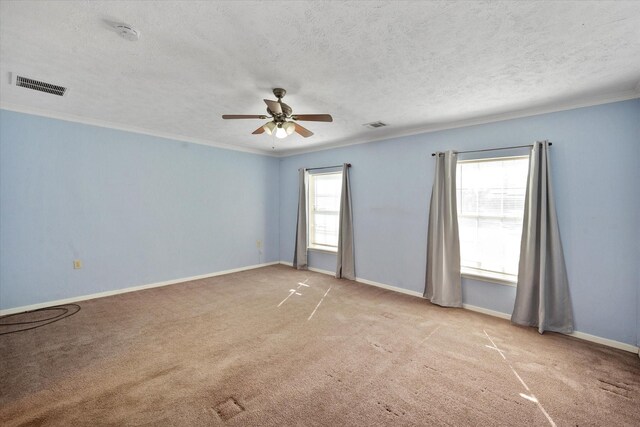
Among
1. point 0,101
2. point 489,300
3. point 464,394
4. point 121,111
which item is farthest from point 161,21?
point 489,300

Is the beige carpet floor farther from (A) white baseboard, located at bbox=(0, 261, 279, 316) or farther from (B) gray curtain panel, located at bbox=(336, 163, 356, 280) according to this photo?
(B) gray curtain panel, located at bbox=(336, 163, 356, 280)

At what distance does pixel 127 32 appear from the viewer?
6.06ft

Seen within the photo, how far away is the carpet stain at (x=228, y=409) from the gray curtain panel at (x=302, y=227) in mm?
3820

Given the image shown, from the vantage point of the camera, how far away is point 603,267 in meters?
2.85

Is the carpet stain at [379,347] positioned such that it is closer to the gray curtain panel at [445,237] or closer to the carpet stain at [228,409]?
the carpet stain at [228,409]

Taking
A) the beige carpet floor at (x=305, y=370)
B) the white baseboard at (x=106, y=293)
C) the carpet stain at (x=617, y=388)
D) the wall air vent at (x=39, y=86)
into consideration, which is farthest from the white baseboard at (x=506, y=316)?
the wall air vent at (x=39, y=86)

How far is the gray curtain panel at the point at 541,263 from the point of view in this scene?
3.01 metres

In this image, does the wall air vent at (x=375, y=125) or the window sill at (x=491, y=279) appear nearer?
the window sill at (x=491, y=279)

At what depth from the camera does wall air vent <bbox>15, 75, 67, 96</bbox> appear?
104 inches

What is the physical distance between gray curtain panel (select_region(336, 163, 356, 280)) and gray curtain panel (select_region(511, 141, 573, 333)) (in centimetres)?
244

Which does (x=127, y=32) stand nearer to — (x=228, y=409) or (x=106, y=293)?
(x=228, y=409)

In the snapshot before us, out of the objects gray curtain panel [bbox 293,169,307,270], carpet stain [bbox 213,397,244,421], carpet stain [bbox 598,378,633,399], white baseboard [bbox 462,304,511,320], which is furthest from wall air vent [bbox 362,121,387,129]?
carpet stain [bbox 213,397,244,421]

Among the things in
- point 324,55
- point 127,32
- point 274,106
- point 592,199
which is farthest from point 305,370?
point 592,199

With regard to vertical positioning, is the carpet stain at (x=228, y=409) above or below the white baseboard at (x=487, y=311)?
below
